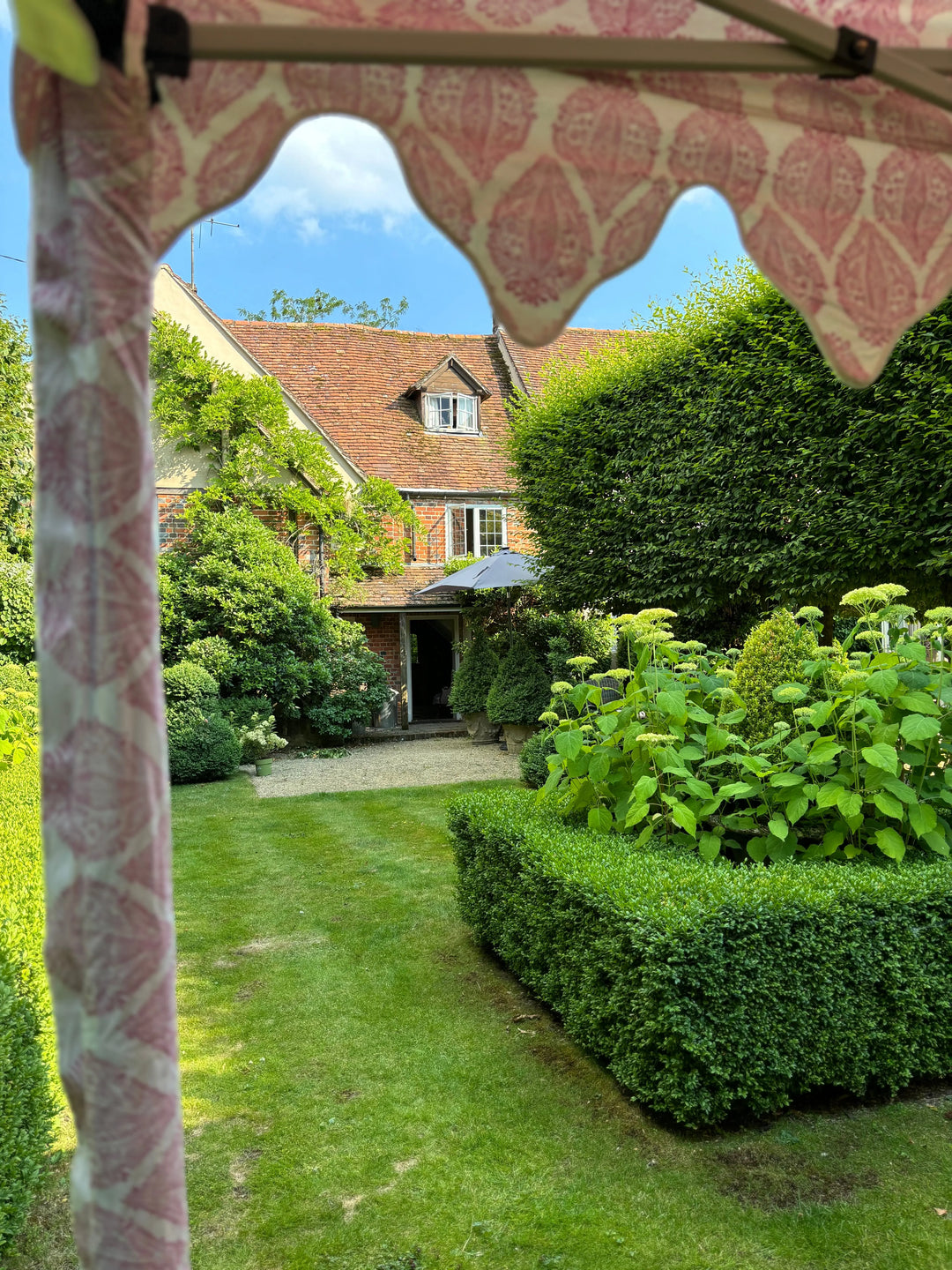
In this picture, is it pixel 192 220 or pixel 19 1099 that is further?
pixel 19 1099

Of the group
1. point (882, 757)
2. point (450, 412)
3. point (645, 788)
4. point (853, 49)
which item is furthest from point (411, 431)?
point (853, 49)

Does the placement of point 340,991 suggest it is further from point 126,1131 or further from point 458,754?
point 458,754

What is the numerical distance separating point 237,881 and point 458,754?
7.38 m

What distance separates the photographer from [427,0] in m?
1.38

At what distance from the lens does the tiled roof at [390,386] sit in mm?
19125

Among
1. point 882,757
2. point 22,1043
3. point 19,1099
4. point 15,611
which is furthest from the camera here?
point 15,611

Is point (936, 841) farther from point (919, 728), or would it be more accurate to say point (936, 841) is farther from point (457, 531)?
point (457, 531)

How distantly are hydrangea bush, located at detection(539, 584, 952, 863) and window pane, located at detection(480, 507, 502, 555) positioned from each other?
14.2m

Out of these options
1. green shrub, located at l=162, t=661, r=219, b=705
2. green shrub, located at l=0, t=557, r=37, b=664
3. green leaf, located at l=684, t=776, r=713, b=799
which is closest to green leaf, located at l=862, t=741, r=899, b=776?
green leaf, located at l=684, t=776, r=713, b=799

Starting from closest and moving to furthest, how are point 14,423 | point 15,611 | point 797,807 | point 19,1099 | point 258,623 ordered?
point 19,1099
point 797,807
point 14,423
point 15,611
point 258,623

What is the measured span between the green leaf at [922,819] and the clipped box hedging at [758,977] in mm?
147

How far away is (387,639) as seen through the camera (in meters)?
18.5

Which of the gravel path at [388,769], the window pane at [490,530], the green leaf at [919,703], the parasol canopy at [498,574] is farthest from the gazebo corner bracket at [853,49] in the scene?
the window pane at [490,530]

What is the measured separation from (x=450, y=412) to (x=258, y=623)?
8.13m
